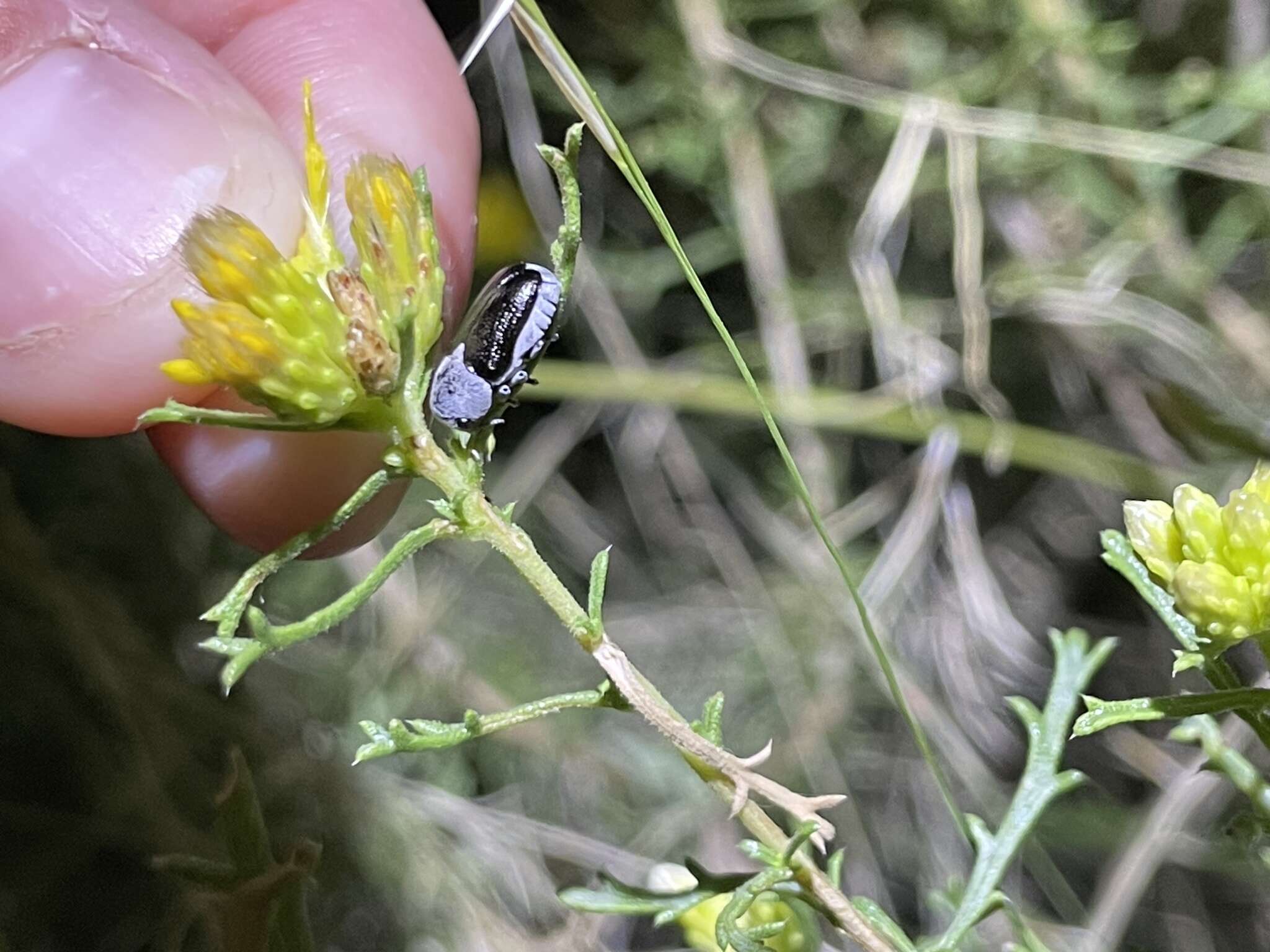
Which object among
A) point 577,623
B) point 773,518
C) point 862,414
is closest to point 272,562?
point 577,623

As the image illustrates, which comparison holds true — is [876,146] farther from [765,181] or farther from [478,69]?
[478,69]

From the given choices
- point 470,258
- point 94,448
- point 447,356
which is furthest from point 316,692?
point 447,356

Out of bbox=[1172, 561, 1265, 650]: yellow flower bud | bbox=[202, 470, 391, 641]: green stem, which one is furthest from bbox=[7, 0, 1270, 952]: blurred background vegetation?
bbox=[202, 470, 391, 641]: green stem

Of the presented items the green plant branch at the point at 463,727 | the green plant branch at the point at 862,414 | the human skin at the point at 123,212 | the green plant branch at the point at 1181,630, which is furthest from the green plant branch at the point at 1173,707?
the green plant branch at the point at 862,414

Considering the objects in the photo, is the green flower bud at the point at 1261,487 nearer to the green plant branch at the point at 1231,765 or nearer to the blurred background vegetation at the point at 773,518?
the green plant branch at the point at 1231,765

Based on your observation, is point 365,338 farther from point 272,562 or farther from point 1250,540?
point 1250,540
